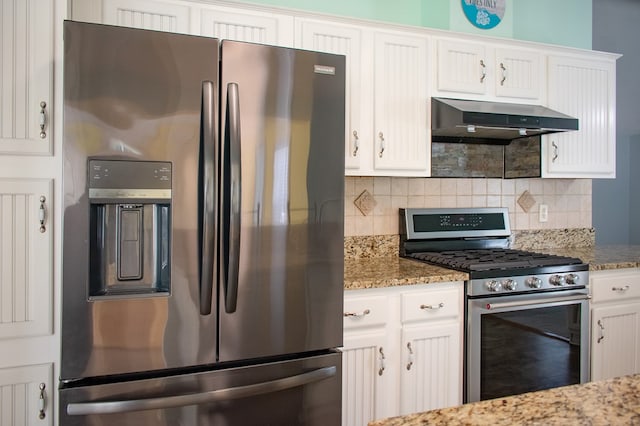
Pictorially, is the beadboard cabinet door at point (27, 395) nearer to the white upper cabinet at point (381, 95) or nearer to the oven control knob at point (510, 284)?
the white upper cabinet at point (381, 95)

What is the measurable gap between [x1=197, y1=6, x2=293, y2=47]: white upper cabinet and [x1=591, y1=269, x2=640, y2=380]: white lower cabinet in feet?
6.99

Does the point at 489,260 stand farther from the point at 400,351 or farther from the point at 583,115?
the point at 583,115

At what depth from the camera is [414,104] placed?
101 inches

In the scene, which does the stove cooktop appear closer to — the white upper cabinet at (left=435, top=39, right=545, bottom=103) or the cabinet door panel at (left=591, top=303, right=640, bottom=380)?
the cabinet door panel at (left=591, top=303, right=640, bottom=380)

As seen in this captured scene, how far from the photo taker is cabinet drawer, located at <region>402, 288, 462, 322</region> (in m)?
2.20

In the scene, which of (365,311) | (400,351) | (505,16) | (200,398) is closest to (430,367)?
(400,351)

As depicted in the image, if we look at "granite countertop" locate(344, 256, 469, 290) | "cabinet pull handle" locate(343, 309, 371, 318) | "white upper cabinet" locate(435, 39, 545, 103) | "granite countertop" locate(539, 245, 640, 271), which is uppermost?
"white upper cabinet" locate(435, 39, 545, 103)

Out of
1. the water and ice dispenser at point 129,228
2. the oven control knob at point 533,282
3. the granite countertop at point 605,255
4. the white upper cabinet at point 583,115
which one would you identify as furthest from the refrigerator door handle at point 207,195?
the white upper cabinet at point 583,115

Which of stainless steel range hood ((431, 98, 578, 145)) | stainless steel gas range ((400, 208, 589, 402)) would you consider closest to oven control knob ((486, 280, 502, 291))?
stainless steel gas range ((400, 208, 589, 402))

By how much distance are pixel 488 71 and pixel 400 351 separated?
5.55 ft

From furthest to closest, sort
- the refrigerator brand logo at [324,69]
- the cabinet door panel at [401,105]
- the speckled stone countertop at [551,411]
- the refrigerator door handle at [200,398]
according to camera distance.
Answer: the cabinet door panel at [401,105] < the refrigerator brand logo at [324,69] < the refrigerator door handle at [200,398] < the speckled stone countertop at [551,411]

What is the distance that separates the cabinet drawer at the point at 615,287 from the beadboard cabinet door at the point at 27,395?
2.69 metres

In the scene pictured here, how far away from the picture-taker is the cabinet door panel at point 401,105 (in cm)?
248

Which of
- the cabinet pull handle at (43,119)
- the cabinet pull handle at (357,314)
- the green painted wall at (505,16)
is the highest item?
the green painted wall at (505,16)
